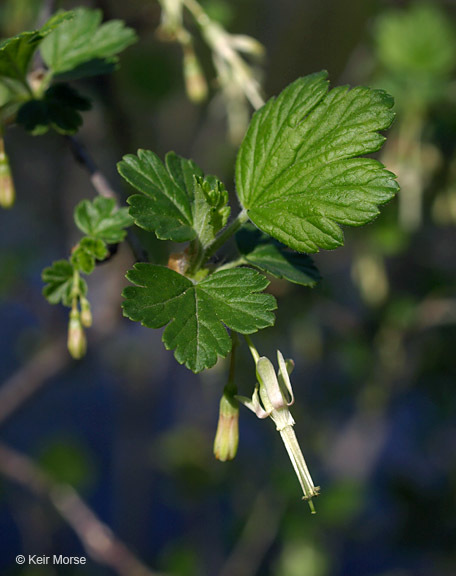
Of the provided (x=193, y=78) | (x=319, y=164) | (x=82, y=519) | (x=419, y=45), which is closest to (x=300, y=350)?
(x=82, y=519)

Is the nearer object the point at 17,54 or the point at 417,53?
the point at 17,54

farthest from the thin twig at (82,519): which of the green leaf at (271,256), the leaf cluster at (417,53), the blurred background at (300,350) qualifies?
the leaf cluster at (417,53)

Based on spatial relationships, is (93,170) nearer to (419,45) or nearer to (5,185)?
(5,185)

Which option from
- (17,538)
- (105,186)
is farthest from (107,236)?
(17,538)

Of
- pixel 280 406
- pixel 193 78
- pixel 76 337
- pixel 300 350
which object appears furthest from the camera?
pixel 300 350

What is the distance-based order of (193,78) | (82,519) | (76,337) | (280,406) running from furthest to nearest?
1. (82,519)
2. (193,78)
3. (76,337)
4. (280,406)

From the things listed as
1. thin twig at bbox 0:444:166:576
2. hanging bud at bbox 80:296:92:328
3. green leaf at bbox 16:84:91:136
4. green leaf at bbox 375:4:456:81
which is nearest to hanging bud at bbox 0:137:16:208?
green leaf at bbox 16:84:91:136

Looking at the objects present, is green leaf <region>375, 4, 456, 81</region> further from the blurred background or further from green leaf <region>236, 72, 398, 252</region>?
green leaf <region>236, 72, 398, 252</region>

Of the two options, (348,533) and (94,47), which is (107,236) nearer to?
(94,47)
